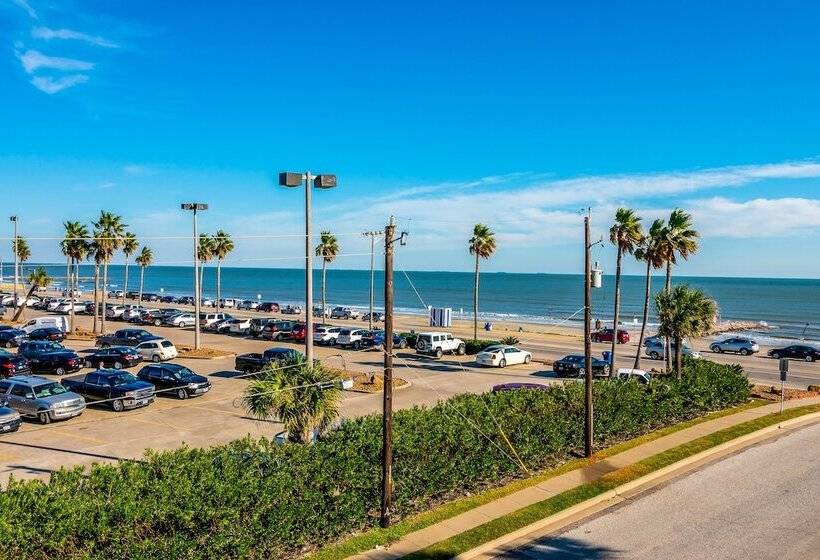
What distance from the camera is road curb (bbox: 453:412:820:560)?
1534cm

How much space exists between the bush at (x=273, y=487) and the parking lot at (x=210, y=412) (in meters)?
3.96

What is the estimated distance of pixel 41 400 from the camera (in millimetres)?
26875

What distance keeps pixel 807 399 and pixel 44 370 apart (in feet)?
143

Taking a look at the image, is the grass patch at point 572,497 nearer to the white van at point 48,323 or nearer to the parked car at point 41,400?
the parked car at point 41,400

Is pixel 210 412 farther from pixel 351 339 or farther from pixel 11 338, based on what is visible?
pixel 11 338

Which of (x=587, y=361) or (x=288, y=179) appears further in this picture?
(x=587, y=361)

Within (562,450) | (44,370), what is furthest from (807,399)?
(44,370)

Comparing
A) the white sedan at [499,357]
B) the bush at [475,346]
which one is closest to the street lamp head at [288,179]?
the white sedan at [499,357]

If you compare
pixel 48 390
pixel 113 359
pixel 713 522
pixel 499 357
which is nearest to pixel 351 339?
pixel 499 357

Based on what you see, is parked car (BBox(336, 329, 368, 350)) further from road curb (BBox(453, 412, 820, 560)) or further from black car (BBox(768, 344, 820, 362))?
black car (BBox(768, 344, 820, 362))

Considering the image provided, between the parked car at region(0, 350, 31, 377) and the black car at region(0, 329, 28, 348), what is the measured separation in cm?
1588

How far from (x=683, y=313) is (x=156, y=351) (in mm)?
34040

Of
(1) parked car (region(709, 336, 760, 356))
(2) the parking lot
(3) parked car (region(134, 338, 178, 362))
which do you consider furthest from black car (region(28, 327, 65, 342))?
(1) parked car (region(709, 336, 760, 356))

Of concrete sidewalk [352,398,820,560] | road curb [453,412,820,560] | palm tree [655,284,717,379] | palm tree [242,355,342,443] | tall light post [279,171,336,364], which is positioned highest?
tall light post [279,171,336,364]
